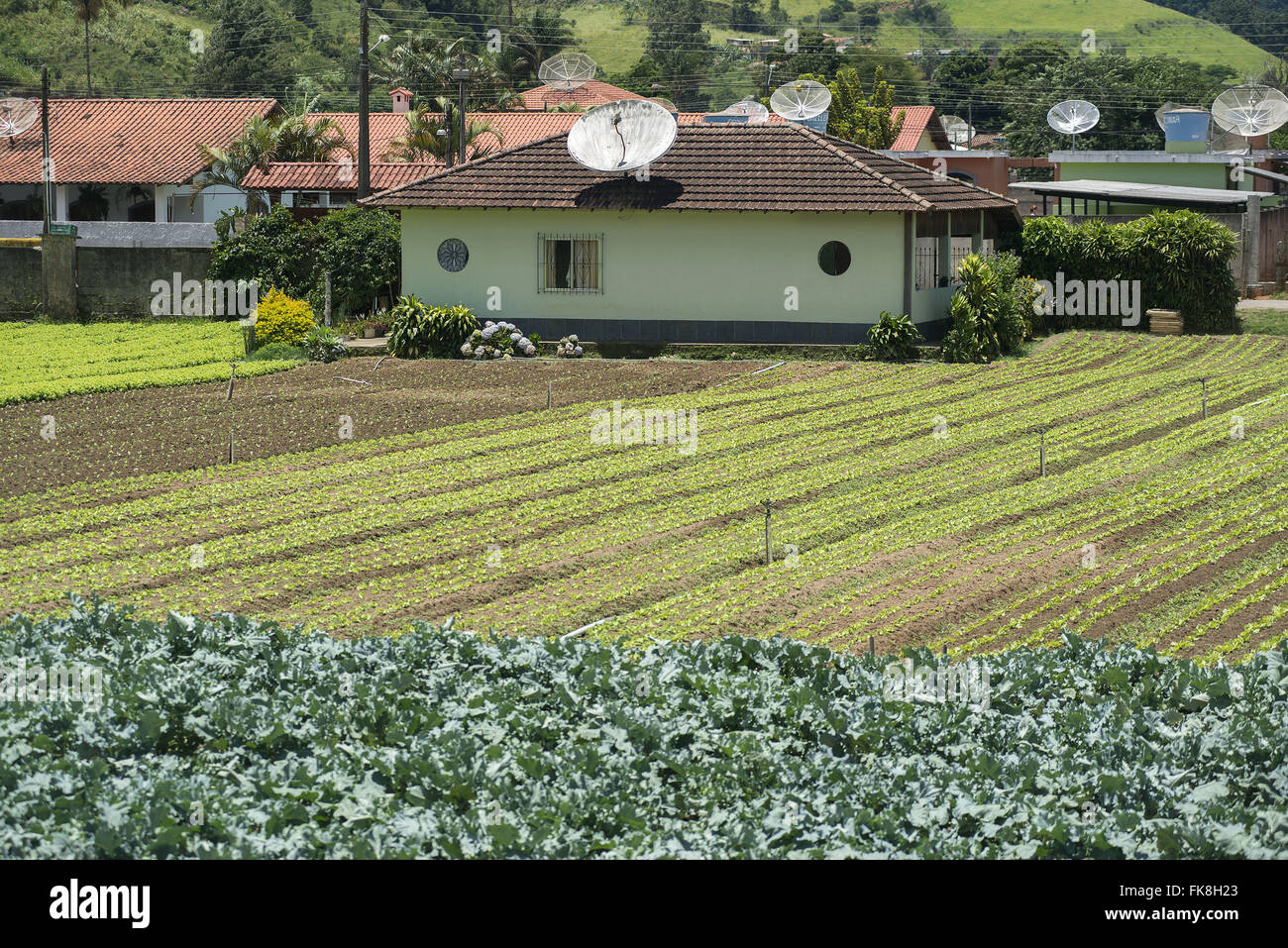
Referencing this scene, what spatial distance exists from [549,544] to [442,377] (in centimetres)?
1369

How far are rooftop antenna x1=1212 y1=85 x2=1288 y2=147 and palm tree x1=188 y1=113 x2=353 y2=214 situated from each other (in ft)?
88.7

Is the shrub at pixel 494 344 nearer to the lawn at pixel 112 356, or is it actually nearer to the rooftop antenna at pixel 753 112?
the lawn at pixel 112 356

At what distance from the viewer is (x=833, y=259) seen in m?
32.5

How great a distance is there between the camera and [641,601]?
575 inches

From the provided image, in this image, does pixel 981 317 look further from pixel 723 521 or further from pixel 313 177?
pixel 313 177

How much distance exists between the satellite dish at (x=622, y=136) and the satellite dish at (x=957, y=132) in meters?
45.7

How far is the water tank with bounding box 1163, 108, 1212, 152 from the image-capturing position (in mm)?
53219

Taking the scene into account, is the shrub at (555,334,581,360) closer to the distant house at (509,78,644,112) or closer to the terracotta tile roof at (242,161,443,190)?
the terracotta tile roof at (242,161,443,190)

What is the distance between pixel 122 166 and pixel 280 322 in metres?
24.5

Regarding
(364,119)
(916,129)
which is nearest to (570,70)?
(364,119)

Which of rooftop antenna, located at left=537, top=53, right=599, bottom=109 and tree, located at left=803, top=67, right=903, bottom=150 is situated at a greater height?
tree, located at left=803, top=67, right=903, bottom=150

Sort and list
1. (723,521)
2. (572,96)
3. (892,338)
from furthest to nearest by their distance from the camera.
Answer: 1. (572,96)
2. (892,338)
3. (723,521)

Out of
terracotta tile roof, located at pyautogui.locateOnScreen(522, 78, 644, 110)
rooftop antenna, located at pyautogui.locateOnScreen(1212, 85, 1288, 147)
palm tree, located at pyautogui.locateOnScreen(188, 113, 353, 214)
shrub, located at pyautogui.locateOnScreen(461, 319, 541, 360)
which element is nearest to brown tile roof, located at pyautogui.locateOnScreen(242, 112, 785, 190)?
palm tree, located at pyautogui.locateOnScreen(188, 113, 353, 214)

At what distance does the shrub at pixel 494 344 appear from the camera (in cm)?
3256
